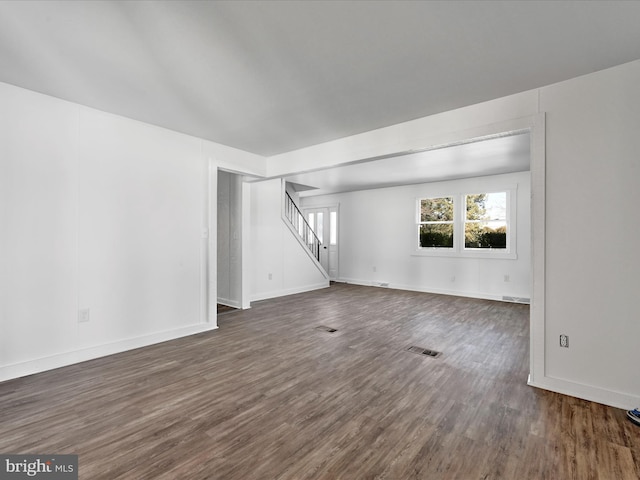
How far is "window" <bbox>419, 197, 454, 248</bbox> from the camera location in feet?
23.3

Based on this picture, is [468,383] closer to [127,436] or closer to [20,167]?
[127,436]

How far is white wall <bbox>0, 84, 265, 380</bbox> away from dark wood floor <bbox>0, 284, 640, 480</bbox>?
0.35 meters

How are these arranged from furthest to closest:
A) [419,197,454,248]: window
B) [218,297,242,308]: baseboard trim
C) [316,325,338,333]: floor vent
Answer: [419,197,454,248]: window → [218,297,242,308]: baseboard trim → [316,325,338,333]: floor vent

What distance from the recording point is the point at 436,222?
287 inches

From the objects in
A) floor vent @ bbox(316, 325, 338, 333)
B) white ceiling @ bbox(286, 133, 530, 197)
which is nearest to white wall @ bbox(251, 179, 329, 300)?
white ceiling @ bbox(286, 133, 530, 197)

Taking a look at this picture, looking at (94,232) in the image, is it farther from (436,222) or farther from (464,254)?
(464,254)

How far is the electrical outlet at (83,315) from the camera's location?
10.3 ft

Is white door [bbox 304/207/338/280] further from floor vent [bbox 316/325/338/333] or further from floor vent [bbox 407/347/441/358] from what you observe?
floor vent [bbox 407/347/441/358]

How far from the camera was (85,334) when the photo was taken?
10.4 feet

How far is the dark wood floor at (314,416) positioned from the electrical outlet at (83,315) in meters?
0.45

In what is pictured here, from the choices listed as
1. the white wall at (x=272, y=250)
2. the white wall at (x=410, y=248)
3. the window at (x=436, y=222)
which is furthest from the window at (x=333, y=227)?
the window at (x=436, y=222)

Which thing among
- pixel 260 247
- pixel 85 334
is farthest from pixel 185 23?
pixel 260 247

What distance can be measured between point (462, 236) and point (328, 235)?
3.94 metres

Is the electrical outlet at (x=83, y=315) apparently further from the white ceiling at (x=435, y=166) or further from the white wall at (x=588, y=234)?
the white wall at (x=588, y=234)
